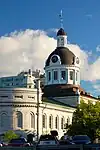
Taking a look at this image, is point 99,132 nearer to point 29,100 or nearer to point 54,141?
point 29,100

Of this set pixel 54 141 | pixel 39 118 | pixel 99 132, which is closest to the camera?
pixel 54 141

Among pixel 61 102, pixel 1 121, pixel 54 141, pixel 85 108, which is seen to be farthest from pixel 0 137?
pixel 54 141

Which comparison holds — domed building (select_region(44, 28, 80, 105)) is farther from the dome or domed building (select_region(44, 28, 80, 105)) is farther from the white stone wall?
the white stone wall

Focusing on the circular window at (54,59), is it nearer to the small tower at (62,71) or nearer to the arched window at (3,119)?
the small tower at (62,71)

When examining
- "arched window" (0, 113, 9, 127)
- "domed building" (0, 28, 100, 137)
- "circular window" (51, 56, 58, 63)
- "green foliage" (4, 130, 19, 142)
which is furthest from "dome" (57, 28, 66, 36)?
"green foliage" (4, 130, 19, 142)

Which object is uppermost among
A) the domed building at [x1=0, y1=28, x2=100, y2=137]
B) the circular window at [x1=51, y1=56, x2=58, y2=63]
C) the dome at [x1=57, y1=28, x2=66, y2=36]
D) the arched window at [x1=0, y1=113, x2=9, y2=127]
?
the dome at [x1=57, y1=28, x2=66, y2=36]

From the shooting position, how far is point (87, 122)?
364 ft

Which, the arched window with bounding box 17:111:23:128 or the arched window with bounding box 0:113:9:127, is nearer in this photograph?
the arched window with bounding box 0:113:9:127

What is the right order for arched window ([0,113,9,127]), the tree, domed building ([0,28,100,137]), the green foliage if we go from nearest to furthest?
the tree < the green foliage < arched window ([0,113,9,127]) < domed building ([0,28,100,137])

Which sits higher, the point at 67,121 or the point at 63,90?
the point at 63,90

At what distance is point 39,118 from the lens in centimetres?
13662

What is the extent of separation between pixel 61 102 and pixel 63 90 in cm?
422

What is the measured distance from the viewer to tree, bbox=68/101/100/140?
108m

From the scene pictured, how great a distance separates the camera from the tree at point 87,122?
108438mm
